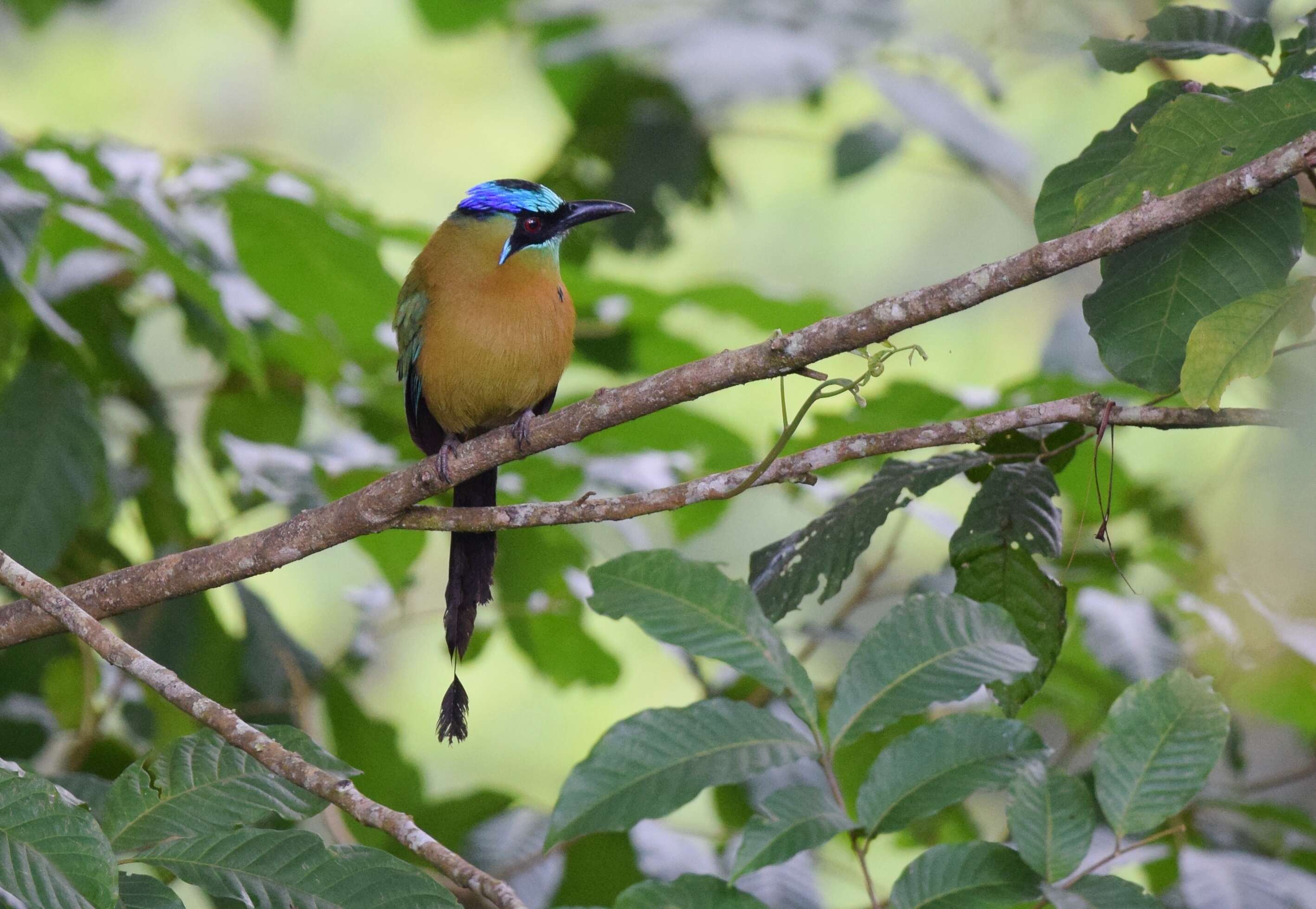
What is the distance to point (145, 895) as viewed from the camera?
132 centimetres

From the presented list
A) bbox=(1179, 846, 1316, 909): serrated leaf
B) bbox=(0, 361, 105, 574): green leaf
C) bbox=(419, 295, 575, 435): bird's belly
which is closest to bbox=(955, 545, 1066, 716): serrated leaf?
bbox=(1179, 846, 1316, 909): serrated leaf

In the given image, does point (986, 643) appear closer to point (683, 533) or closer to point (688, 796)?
point (688, 796)

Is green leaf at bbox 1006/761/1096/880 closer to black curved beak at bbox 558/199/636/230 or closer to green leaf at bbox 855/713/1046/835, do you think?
green leaf at bbox 855/713/1046/835

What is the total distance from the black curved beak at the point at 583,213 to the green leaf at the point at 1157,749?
1851mm

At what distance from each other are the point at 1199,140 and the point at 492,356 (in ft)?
5.33

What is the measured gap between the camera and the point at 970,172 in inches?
146

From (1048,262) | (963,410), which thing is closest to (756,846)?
(1048,262)

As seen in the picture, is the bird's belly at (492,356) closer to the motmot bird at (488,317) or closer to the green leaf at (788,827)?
the motmot bird at (488,317)

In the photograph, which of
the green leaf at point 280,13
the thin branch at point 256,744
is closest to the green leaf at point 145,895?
the thin branch at point 256,744

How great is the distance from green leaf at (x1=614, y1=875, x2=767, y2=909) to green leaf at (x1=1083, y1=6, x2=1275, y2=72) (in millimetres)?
1168

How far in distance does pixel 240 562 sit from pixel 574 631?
51.3 inches

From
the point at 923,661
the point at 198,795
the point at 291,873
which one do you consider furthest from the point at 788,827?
the point at 198,795

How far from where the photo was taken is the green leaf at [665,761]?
4.19ft

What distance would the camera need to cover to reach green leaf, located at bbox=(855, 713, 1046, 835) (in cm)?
136
